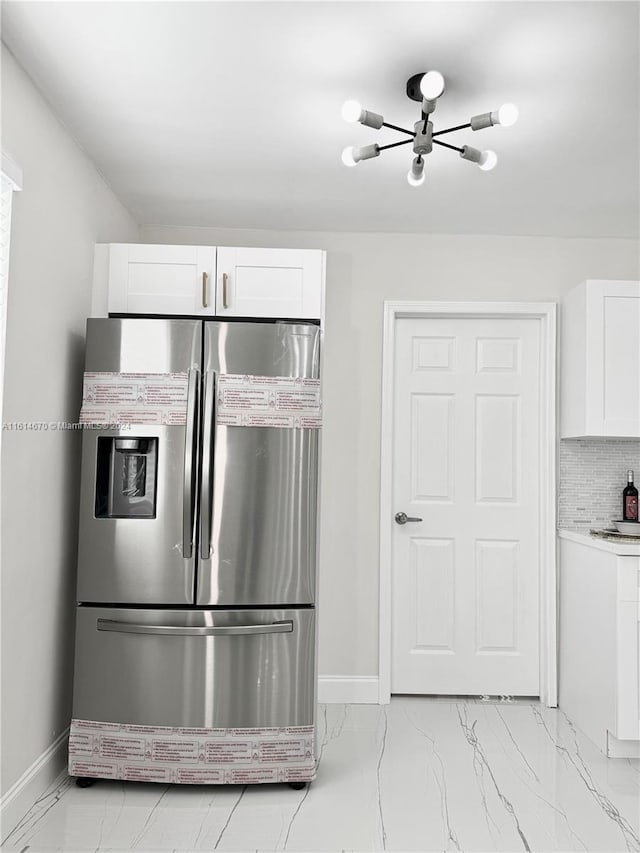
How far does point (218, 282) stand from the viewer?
3.12 meters

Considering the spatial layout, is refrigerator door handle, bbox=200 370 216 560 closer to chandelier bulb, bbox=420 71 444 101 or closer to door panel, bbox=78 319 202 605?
door panel, bbox=78 319 202 605

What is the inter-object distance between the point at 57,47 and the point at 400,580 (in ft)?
9.47

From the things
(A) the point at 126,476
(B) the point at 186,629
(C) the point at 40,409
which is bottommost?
(B) the point at 186,629

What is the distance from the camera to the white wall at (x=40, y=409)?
238cm

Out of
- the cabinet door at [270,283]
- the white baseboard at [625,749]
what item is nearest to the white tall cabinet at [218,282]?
the cabinet door at [270,283]

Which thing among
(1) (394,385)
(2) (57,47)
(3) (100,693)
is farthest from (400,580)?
(2) (57,47)

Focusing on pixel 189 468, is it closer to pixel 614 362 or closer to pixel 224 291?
pixel 224 291

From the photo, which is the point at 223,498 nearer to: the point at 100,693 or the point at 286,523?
the point at 286,523

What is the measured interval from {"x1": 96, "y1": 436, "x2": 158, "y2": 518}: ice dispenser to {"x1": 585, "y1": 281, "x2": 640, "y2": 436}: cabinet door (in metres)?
2.08

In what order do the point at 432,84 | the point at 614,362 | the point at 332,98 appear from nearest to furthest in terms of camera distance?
the point at 432,84
the point at 332,98
the point at 614,362

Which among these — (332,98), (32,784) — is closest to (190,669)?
(32,784)

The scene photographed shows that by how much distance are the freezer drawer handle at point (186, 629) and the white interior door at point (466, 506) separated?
1.32m

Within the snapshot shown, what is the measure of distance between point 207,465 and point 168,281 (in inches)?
35.0

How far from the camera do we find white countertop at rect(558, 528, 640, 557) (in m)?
3.03
